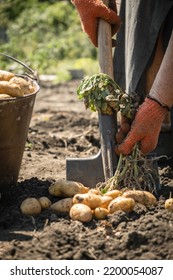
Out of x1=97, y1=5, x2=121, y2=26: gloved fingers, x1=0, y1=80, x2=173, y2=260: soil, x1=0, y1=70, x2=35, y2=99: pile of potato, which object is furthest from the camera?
x1=97, y1=5, x2=121, y2=26: gloved fingers

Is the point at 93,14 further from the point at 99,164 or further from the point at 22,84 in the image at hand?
the point at 99,164

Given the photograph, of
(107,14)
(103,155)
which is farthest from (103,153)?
(107,14)

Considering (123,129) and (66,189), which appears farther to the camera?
(123,129)

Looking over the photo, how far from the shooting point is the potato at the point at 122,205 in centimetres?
361

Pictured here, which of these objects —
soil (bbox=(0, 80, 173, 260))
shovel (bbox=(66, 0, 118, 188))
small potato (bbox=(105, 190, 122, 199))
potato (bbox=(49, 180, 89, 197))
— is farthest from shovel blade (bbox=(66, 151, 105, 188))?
small potato (bbox=(105, 190, 122, 199))

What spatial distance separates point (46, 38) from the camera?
11906 mm

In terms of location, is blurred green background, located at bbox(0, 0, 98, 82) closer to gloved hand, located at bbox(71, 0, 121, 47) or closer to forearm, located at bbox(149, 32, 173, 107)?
gloved hand, located at bbox(71, 0, 121, 47)

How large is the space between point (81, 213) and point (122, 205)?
251 mm

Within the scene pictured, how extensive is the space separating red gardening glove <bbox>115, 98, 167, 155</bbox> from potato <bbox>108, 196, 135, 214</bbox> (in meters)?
0.46

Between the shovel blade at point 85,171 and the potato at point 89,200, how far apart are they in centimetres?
57

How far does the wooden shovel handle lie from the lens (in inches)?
165

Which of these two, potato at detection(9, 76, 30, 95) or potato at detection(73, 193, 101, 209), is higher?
potato at detection(9, 76, 30, 95)

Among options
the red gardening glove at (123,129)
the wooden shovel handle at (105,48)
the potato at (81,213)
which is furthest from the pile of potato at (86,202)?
the wooden shovel handle at (105,48)
